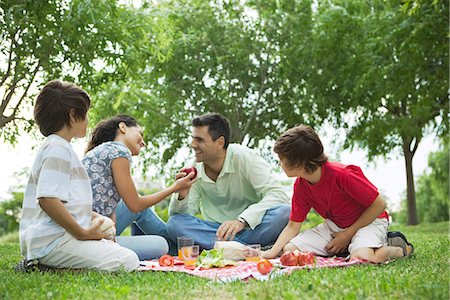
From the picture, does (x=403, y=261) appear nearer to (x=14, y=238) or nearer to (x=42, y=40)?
(x=42, y=40)

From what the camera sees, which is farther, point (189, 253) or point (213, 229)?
point (213, 229)

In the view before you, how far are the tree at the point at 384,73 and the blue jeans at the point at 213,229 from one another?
18.1 feet

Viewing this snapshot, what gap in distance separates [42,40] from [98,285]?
4.99 meters

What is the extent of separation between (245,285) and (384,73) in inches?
327

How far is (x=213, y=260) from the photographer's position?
3.96 m

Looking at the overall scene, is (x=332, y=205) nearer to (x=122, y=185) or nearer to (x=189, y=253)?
(x=189, y=253)

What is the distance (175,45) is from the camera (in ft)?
45.1

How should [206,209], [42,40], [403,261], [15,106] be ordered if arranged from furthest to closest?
1. [15,106]
2. [42,40]
3. [206,209]
4. [403,261]

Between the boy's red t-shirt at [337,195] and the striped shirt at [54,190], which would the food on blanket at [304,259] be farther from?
the striped shirt at [54,190]

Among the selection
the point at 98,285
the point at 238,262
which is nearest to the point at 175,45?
the point at 238,262

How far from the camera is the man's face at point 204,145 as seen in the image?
→ 5.21m

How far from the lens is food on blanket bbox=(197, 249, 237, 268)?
13.0 ft

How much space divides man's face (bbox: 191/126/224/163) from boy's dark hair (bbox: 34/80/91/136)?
1.60 meters

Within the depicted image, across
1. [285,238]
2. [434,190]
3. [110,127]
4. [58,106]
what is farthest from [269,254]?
[434,190]
